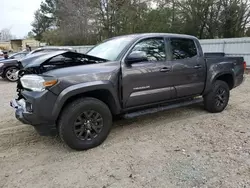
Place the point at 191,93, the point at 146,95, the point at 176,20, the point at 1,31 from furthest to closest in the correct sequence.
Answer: the point at 1,31 < the point at 176,20 < the point at 191,93 < the point at 146,95

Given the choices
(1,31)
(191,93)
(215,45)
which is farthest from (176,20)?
(1,31)

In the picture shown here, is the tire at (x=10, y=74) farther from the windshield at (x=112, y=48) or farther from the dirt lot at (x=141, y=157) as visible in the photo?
the windshield at (x=112, y=48)

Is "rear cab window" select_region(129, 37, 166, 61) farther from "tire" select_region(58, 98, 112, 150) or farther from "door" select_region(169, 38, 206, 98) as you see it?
"tire" select_region(58, 98, 112, 150)

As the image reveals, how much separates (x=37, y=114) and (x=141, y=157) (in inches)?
61.4

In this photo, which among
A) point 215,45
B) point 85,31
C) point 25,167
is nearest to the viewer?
point 25,167

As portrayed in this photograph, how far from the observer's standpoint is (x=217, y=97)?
523 centimetres

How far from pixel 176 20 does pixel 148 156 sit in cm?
2000

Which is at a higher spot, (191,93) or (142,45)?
(142,45)

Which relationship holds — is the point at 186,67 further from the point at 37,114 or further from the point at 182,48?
the point at 37,114

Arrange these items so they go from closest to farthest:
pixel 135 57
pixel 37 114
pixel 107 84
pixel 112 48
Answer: pixel 37 114 → pixel 107 84 → pixel 135 57 → pixel 112 48

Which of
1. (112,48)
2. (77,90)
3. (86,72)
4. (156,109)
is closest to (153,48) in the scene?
(112,48)

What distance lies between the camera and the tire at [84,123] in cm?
333

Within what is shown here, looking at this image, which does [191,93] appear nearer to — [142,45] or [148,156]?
[142,45]

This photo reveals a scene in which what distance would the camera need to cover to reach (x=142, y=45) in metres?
4.15
